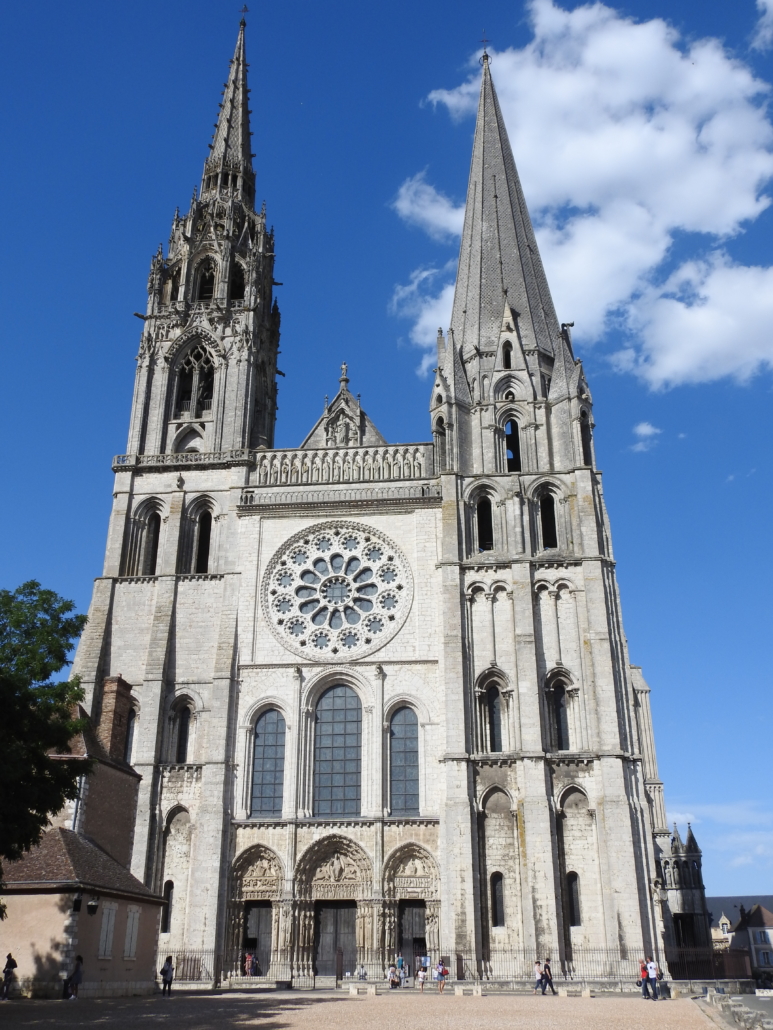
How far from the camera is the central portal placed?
88.3ft

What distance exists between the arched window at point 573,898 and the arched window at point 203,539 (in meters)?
15.4

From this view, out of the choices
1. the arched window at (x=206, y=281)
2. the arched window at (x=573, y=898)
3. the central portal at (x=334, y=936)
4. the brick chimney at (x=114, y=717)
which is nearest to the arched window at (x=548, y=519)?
the arched window at (x=573, y=898)

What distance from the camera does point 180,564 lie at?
106 feet

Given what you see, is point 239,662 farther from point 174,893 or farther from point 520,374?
point 520,374

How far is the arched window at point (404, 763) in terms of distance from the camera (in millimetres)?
28406

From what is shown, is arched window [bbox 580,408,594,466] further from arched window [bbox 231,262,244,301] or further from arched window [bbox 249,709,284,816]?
arched window [bbox 231,262,244,301]

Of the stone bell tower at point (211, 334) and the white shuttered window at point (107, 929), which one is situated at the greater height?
the stone bell tower at point (211, 334)

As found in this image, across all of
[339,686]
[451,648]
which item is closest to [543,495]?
[451,648]

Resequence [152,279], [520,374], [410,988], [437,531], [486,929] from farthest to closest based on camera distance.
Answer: [152,279], [520,374], [437,531], [486,929], [410,988]

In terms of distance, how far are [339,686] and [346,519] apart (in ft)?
18.8

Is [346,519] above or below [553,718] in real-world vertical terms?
above

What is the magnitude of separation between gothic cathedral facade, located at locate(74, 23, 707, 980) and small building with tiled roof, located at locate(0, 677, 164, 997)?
4.57m

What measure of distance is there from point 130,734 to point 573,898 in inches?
554

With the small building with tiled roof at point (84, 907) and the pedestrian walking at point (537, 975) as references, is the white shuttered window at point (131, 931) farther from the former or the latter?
the pedestrian walking at point (537, 975)
